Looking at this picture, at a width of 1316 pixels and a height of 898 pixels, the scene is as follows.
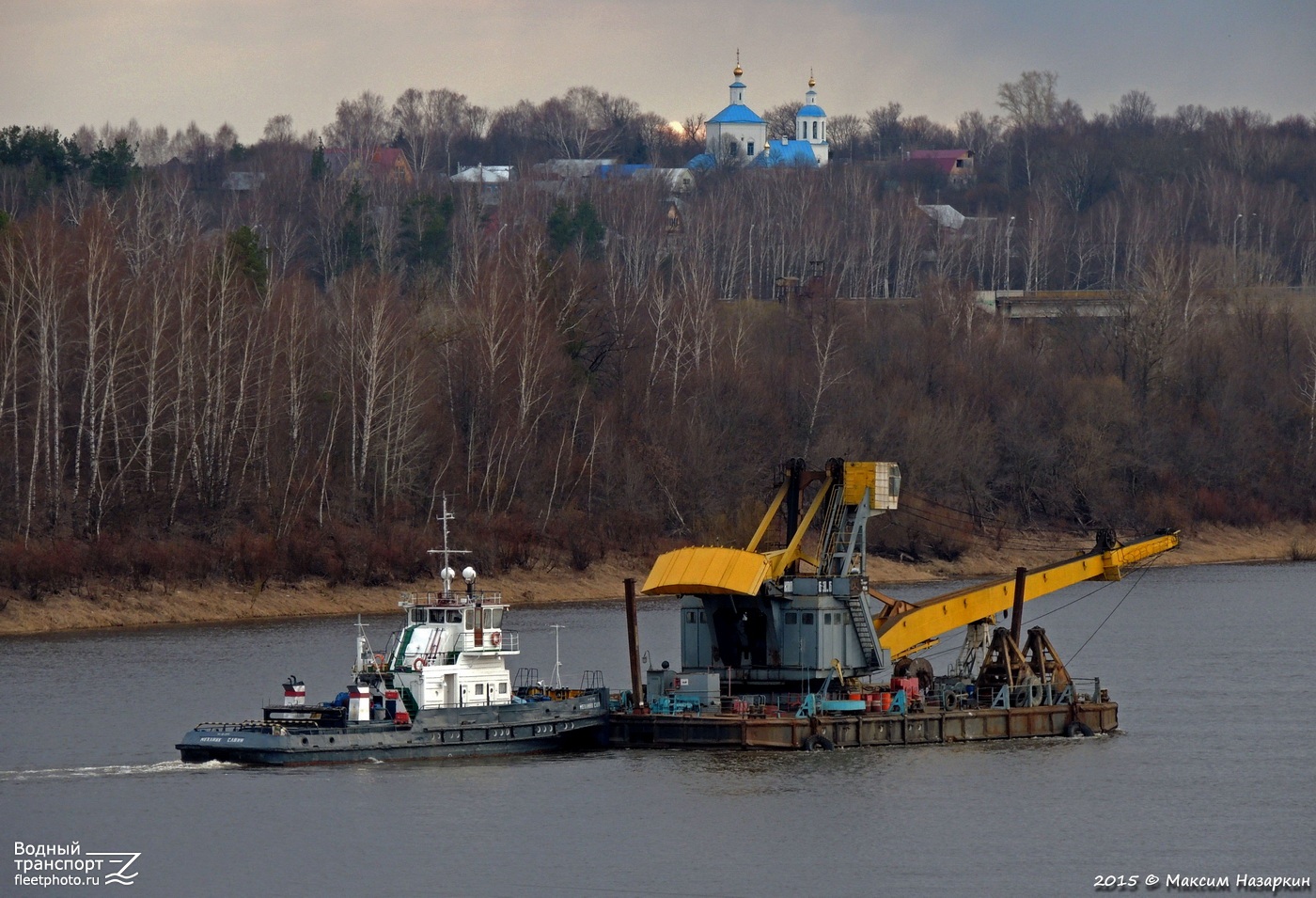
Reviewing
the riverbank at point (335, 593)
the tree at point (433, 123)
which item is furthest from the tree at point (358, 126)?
the riverbank at point (335, 593)

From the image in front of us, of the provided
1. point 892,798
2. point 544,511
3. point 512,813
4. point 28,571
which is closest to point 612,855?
point 512,813

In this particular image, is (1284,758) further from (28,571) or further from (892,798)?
(28,571)

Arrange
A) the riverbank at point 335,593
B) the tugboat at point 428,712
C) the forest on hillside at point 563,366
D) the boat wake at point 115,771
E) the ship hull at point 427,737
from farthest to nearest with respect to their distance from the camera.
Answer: the forest on hillside at point 563,366 < the riverbank at point 335,593 < the tugboat at point 428,712 < the ship hull at point 427,737 < the boat wake at point 115,771

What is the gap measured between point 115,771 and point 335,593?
32908mm

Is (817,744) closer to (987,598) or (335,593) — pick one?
(987,598)

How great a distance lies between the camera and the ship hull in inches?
1729

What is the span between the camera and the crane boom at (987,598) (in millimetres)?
49562

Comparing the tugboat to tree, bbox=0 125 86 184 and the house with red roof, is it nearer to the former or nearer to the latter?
tree, bbox=0 125 86 184

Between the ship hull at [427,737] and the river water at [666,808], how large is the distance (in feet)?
2.02

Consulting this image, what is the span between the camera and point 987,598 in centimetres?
5091

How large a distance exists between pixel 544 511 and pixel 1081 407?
31.5 metres

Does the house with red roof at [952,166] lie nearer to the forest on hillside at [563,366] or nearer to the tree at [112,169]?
the forest on hillside at [563,366]

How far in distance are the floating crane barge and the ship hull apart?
36.7 inches

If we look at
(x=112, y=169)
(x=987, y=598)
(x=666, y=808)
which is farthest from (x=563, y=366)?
(x=666, y=808)
